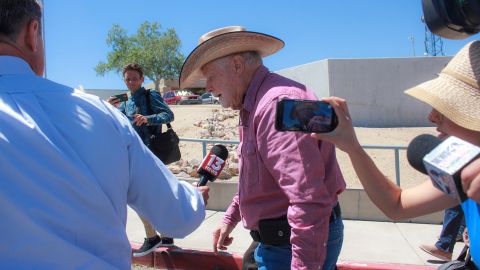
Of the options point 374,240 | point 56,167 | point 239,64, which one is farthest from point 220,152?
point 374,240

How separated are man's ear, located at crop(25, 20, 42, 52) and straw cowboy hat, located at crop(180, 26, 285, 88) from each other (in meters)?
1.20

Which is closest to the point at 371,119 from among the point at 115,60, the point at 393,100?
the point at 393,100

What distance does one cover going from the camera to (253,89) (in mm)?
2369

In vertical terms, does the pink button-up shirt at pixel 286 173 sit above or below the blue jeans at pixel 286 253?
above

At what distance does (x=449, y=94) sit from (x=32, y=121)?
4.15 ft

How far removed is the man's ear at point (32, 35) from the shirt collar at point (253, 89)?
1.11 m

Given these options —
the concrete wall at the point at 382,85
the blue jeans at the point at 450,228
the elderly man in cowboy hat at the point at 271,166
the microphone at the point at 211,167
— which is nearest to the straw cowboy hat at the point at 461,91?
the elderly man in cowboy hat at the point at 271,166

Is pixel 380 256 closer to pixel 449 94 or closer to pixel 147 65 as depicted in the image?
pixel 449 94

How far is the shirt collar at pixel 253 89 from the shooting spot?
2352 millimetres

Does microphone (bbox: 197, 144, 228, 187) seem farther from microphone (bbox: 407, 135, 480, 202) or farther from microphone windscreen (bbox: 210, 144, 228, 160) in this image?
microphone (bbox: 407, 135, 480, 202)

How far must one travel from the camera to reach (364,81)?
17.4m

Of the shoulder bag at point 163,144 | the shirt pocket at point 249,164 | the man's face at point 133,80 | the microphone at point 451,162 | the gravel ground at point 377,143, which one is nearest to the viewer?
the microphone at point 451,162

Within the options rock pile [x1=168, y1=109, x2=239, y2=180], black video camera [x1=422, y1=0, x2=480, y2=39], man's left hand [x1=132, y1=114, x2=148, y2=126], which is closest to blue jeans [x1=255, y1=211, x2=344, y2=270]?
black video camera [x1=422, y1=0, x2=480, y2=39]

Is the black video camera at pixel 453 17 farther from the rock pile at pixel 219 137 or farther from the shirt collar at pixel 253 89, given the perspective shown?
the rock pile at pixel 219 137
